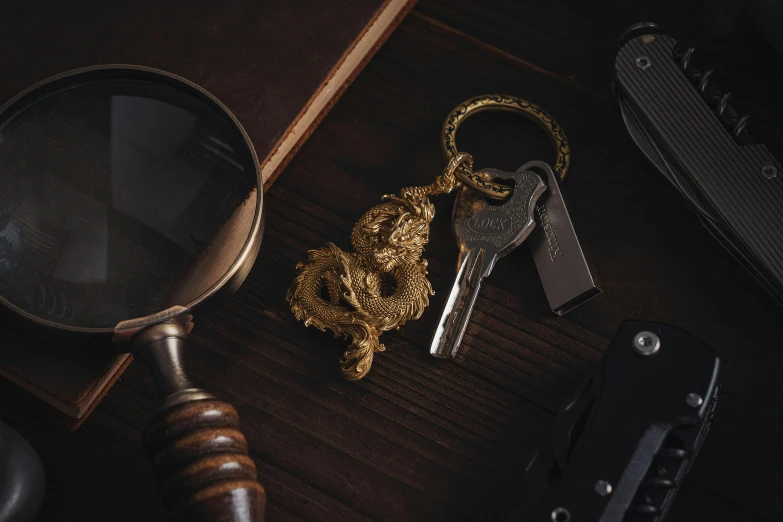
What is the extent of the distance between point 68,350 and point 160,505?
195 mm

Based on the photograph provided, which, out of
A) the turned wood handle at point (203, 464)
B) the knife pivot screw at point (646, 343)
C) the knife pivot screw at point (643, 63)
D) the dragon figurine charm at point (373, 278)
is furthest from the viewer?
the knife pivot screw at point (643, 63)

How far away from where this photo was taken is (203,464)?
0.77 meters

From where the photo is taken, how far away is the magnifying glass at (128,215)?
0.85 m

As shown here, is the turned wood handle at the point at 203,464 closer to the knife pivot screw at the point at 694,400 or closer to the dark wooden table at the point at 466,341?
the dark wooden table at the point at 466,341

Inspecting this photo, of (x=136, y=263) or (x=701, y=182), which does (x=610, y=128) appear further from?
(x=136, y=263)

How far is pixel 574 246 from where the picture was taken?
1.02m

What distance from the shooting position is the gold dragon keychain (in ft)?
3.22

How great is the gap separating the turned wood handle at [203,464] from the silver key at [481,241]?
0.28m

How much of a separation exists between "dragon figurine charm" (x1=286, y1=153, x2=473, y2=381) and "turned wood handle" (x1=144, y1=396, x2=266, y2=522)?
20cm

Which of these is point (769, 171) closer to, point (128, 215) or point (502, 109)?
point (502, 109)

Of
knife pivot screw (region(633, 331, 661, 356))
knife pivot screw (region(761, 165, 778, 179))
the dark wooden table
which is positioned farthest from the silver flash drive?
knife pivot screw (region(761, 165, 778, 179))

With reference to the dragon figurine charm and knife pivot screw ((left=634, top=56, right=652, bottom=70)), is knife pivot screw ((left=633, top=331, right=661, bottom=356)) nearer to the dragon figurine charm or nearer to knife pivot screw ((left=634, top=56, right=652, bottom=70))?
the dragon figurine charm

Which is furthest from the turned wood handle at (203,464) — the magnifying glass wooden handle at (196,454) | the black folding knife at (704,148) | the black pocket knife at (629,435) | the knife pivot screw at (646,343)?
→ the black folding knife at (704,148)

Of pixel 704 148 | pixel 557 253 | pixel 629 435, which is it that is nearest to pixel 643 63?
pixel 704 148
